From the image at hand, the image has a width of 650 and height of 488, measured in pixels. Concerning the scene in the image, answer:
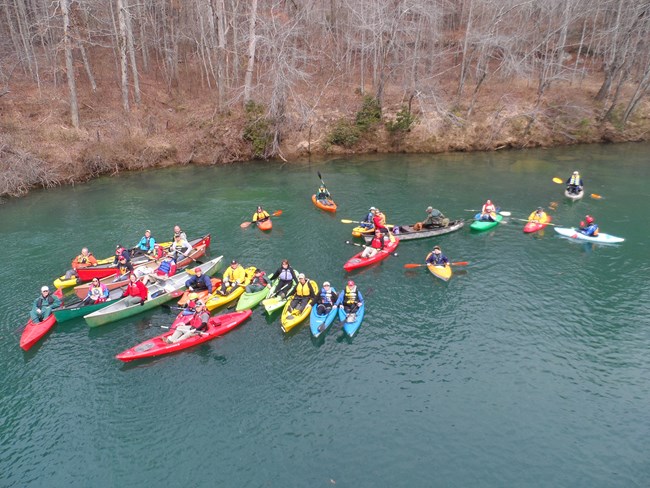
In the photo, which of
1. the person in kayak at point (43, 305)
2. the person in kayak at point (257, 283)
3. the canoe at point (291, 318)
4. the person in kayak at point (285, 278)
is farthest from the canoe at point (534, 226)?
the person in kayak at point (43, 305)

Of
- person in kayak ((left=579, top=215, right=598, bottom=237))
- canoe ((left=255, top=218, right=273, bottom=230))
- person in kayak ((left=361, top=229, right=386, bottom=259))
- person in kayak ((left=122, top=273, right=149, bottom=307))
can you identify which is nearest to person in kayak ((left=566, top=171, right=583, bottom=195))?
person in kayak ((left=579, top=215, right=598, bottom=237))

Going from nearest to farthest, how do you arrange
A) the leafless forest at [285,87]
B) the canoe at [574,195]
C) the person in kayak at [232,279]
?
the person in kayak at [232,279] < the canoe at [574,195] < the leafless forest at [285,87]

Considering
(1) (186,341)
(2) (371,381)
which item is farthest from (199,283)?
(2) (371,381)

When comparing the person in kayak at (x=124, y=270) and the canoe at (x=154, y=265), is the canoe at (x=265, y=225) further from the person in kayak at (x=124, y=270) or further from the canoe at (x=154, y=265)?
the person in kayak at (x=124, y=270)

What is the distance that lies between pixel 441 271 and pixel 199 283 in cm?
1178

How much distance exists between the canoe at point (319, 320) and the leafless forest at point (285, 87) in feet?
89.3

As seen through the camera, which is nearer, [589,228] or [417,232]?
[589,228]

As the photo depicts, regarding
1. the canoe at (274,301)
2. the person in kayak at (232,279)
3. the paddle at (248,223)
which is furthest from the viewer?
the paddle at (248,223)

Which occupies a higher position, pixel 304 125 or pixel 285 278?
pixel 304 125

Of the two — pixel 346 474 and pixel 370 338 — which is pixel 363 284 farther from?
pixel 346 474

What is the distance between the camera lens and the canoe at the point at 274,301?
64.8 ft

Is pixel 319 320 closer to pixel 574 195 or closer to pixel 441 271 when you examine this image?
pixel 441 271

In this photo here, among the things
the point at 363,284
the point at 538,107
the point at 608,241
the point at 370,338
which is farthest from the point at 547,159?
the point at 370,338

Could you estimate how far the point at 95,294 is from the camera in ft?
66.0
